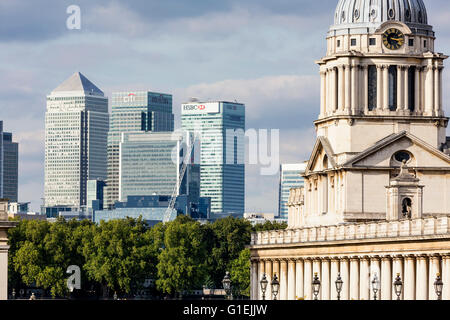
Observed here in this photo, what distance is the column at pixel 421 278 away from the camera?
152m

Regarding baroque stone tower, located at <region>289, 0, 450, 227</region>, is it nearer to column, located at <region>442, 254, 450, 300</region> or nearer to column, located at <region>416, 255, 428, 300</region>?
column, located at <region>416, 255, 428, 300</region>

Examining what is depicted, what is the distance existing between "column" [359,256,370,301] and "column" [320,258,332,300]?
27.2 ft

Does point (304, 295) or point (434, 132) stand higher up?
point (434, 132)

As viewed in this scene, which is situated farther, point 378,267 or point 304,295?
point 304,295

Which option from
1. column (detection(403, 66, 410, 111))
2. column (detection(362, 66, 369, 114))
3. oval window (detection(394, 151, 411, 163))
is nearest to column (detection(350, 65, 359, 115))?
column (detection(362, 66, 369, 114))

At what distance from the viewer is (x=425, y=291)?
5979 inches

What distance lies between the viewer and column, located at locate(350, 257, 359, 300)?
563ft

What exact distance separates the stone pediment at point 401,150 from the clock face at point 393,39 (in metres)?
11.0

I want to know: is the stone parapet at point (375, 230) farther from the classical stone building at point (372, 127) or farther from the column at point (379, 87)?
the column at point (379, 87)

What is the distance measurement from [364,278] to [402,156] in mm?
24840

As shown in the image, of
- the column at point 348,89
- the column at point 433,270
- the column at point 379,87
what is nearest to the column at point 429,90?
the column at point 379,87
